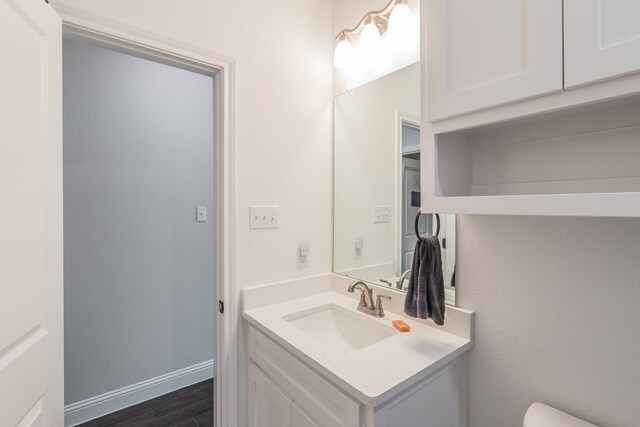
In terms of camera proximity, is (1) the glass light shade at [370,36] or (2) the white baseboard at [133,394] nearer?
(1) the glass light shade at [370,36]

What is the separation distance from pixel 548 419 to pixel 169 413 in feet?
6.68

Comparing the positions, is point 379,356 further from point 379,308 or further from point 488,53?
point 488,53

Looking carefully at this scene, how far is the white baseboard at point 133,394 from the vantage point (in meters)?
1.78

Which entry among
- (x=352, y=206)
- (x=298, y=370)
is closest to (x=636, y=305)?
(x=298, y=370)

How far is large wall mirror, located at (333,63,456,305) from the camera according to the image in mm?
1271

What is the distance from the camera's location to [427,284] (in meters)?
1.06

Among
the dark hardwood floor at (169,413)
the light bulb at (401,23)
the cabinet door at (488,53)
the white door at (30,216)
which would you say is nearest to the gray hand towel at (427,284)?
the cabinet door at (488,53)

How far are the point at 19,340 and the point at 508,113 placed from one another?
4.52 feet

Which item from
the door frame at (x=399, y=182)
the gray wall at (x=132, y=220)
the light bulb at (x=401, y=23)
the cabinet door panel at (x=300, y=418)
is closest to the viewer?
the cabinet door panel at (x=300, y=418)

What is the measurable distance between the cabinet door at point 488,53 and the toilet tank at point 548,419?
88 centimetres

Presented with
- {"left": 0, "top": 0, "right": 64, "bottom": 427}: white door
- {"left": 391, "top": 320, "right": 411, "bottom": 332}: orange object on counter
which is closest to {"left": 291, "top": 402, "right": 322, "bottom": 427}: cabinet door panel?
{"left": 391, "top": 320, "right": 411, "bottom": 332}: orange object on counter

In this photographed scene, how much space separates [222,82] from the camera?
1319 millimetres

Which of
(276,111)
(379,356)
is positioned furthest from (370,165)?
(379,356)

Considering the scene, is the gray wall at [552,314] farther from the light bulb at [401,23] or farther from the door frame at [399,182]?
the light bulb at [401,23]
